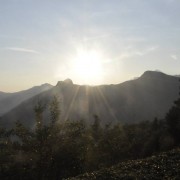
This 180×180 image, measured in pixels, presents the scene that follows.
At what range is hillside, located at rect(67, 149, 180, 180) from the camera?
91.9ft

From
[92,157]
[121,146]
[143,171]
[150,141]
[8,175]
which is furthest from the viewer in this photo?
[121,146]

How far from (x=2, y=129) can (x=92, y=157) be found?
14764mm

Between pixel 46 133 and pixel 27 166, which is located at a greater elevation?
pixel 46 133

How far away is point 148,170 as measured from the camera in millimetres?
29875

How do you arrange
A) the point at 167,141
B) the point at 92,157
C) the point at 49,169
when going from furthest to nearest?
the point at 167,141 < the point at 92,157 < the point at 49,169

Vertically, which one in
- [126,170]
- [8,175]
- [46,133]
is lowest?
[8,175]

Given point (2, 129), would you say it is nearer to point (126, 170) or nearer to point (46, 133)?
point (46, 133)

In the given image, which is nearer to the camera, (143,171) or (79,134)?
(143,171)

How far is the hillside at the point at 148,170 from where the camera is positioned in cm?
2800

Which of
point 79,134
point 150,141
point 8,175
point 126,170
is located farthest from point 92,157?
point 126,170

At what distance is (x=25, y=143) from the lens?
42.7 metres

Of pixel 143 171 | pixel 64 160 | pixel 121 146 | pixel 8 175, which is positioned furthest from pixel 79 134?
pixel 121 146

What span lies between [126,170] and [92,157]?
23.2 meters

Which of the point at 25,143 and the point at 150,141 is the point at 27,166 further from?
the point at 150,141
